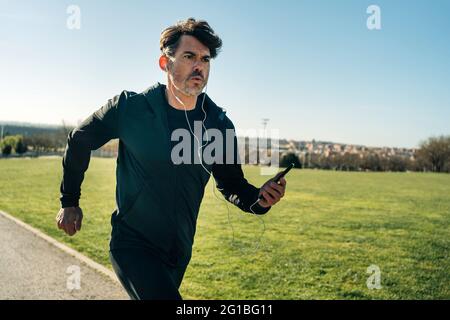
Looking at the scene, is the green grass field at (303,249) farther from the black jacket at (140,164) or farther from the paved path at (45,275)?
the black jacket at (140,164)

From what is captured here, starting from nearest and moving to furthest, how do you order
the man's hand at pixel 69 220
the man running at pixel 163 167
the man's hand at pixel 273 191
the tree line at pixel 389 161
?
the man running at pixel 163 167 < the man's hand at pixel 273 191 < the man's hand at pixel 69 220 < the tree line at pixel 389 161

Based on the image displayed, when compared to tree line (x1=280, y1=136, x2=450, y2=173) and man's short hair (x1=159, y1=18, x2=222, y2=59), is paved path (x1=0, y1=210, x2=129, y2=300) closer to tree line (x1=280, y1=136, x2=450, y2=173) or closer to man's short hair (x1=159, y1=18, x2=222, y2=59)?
man's short hair (x1=159, y1=18, x2=222, y2=59)

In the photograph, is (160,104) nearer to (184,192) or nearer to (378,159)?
(184,192)

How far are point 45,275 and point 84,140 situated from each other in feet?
14.4

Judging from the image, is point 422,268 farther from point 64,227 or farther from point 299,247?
point 64,227

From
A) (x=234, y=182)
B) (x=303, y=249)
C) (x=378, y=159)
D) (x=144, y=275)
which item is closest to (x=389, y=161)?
(x=378, y=159)

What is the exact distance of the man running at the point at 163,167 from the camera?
269 centimetres

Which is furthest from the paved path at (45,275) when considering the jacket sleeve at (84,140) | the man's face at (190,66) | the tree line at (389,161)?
the tree line at (389,161)

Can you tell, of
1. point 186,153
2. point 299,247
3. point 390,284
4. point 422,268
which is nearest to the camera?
point 186,153

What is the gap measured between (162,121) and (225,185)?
2.51ft

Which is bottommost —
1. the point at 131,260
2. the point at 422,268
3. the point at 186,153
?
the point at 422,268

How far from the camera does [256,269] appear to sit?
7.35 m

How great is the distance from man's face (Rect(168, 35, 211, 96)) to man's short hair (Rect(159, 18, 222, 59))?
0.11ft
